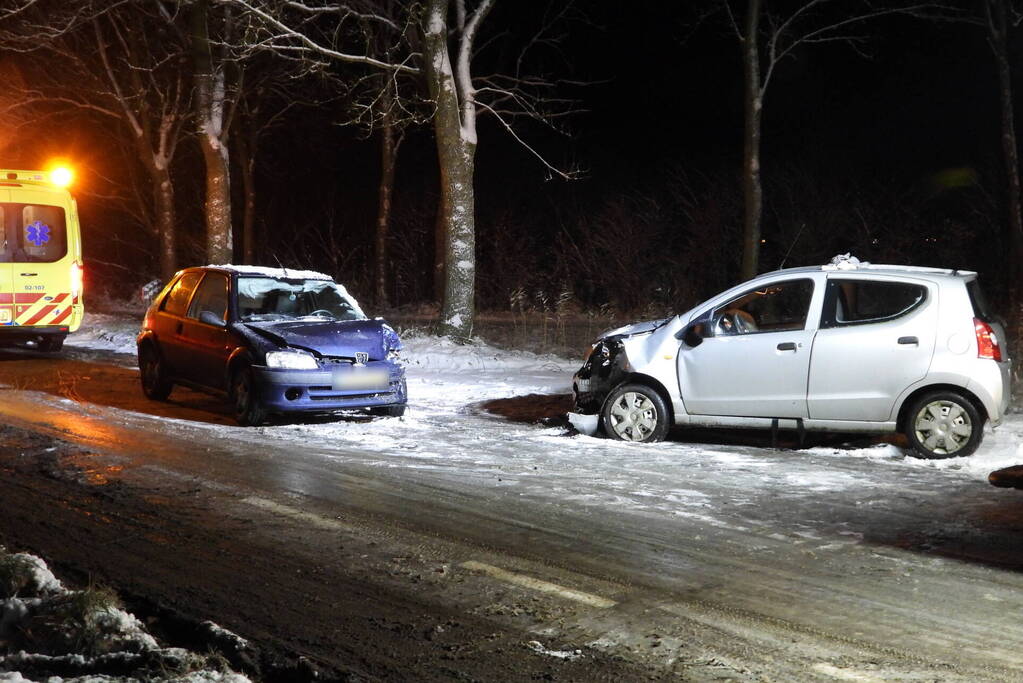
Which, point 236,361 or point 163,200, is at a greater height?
point 163,200

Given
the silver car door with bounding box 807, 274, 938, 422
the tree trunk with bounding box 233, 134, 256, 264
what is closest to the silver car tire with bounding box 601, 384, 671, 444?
the silver car door with bounding box 807, 274, 938, 422

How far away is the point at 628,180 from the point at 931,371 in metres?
28.1

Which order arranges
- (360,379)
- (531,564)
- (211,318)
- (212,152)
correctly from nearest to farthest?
(531,564)
(360,379)
(211,318)
(212,152)

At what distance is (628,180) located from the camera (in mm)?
36688

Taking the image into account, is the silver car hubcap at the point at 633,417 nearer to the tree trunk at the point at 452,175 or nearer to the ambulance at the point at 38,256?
the tree trunk at the point at 452,175

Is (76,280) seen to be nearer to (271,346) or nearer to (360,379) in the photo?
(271,346)

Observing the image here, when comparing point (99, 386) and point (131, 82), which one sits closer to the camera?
point (99, 386)

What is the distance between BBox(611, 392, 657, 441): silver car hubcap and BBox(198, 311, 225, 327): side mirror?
14.6ft

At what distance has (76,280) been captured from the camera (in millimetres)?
17922

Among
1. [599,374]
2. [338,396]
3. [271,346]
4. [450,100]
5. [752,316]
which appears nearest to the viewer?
[752,316]

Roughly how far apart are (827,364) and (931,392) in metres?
0.91

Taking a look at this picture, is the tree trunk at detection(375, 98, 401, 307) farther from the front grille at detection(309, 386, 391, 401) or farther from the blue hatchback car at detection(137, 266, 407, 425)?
the front grille at detection(309, 386, 391, 401)

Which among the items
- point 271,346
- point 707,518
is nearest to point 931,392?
point 707,518

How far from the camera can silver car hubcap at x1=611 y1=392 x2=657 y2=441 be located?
399 inches
